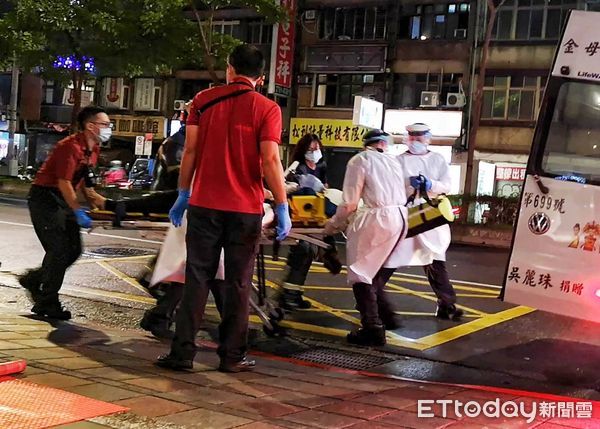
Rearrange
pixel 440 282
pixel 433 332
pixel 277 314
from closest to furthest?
1. pixel 277 314
2. pixel 433 332
3. pixel 440 282

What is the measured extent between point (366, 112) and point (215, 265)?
1998 cm

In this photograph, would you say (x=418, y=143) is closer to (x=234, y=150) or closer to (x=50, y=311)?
(x=234, y=150)

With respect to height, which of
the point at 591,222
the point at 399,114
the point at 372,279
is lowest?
the point at 372,279

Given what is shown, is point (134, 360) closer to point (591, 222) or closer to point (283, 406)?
point (283, 406)

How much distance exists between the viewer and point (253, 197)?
439 cm

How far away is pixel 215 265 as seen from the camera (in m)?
4.46

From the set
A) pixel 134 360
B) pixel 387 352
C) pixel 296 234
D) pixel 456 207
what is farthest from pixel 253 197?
pixel 456 207

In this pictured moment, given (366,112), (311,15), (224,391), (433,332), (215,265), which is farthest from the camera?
(311,15)

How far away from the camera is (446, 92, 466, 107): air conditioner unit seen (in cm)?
2739

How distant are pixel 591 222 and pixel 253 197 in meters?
2.67

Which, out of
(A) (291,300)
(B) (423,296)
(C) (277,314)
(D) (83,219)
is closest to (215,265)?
(D) (83,219)

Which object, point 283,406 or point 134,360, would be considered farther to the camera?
point 134,360

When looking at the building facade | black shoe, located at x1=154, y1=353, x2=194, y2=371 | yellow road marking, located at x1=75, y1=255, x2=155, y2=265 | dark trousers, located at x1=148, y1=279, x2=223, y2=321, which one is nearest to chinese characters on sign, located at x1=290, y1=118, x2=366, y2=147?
the building facade

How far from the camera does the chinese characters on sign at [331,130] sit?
101ft
